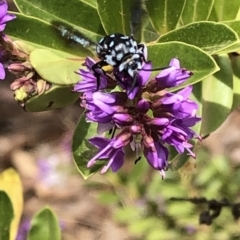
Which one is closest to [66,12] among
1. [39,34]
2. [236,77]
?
[39,34]

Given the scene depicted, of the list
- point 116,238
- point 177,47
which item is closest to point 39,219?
point 177,47

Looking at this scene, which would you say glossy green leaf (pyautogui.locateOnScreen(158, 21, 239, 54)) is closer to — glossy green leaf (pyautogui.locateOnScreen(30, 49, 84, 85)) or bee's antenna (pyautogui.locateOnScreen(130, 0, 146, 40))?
bee's antenna (pyautogui.locateOnScreen(130, 0, 146, 40))

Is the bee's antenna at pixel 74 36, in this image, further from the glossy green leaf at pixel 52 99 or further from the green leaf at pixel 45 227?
the green leaf at pixel 45 227

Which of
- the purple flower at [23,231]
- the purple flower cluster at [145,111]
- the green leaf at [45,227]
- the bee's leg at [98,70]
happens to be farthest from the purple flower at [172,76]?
the purple flower at [23,231]

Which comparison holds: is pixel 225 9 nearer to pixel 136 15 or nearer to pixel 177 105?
pixel 136 15

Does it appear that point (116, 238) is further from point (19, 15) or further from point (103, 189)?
point (19, 15)

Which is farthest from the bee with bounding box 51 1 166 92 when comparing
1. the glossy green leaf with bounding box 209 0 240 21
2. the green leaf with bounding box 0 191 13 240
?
the green leaf with bounding box 0 191 13 240
